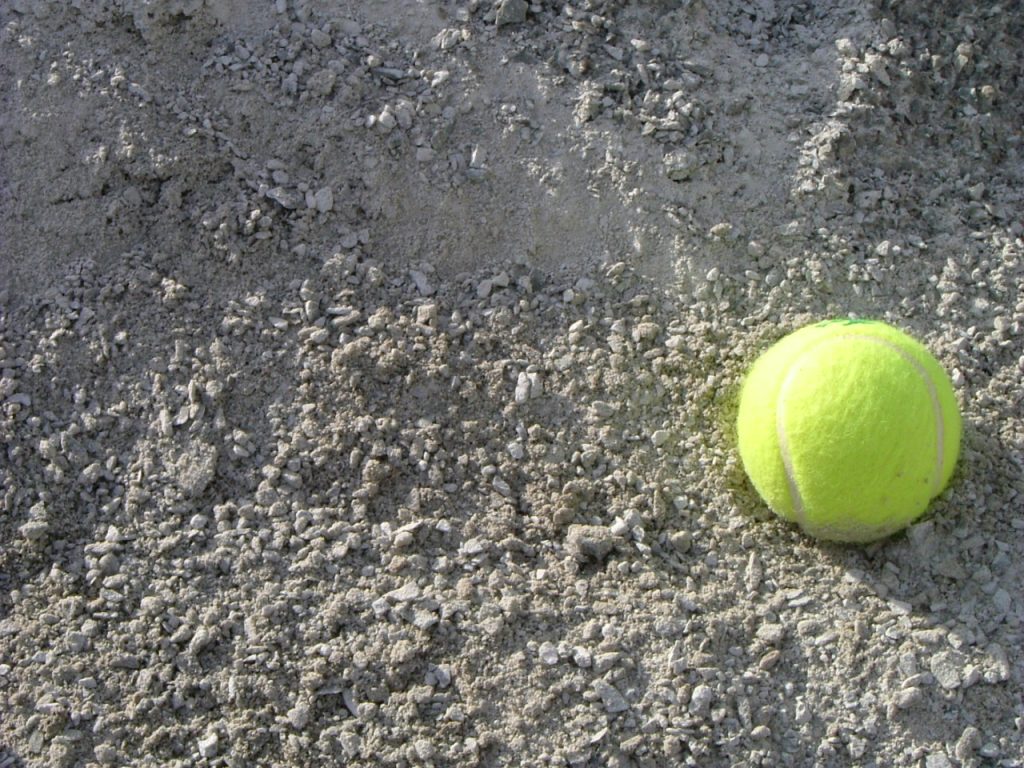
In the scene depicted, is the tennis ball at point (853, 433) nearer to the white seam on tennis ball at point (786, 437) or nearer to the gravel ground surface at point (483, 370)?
the white seam on tennis ball at point (786, 437)

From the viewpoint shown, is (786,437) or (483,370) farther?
Answer: (483,370)

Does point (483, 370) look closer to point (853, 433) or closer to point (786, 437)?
point (786, 437)

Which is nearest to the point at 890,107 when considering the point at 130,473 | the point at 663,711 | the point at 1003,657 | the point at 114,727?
the point at 1003,657

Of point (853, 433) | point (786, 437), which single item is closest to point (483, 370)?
point (786, 437)

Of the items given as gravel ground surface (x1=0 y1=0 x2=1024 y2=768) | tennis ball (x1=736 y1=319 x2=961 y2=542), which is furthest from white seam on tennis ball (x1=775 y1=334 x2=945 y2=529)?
gravel ground surface (x1=0 y1=0 x2=1024 y2=768)

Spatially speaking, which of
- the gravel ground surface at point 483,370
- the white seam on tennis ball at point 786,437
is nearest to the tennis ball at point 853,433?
the white seam on tennis ball at point 786,437
